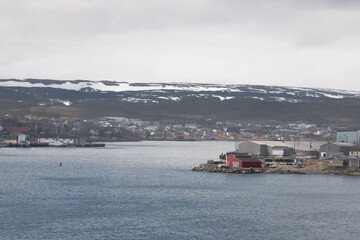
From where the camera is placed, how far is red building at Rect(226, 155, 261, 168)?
58.6m

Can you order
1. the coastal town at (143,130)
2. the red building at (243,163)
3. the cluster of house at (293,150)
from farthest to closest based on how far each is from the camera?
the coastal town at (143,130) → the cluster of house at (293,150) → the red building at (243,163)

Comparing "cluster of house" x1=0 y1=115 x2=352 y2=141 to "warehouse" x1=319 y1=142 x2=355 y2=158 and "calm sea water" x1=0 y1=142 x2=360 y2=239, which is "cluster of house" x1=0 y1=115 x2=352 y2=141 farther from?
"calm sea water" x1=0 y1=142 x2=360 y2=239

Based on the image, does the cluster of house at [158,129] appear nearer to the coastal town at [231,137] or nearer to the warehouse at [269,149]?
the coastal town at [231,137]

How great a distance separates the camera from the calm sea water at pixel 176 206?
29859 millimetres

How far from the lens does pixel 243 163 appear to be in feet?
193

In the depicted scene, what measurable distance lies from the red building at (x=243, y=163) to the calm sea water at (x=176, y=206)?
3971mm

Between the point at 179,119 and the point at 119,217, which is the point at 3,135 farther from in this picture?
the point at 119,217

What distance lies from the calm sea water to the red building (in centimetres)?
397

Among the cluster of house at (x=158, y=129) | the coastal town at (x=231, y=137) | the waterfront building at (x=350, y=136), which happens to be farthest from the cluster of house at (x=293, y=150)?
the cluster of house at (x=158, y=129)

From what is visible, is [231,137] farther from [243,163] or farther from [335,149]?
[243,163]

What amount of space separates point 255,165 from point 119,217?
2726cm

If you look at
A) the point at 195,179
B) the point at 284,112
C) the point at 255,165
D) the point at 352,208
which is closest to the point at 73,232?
the point at 352,208

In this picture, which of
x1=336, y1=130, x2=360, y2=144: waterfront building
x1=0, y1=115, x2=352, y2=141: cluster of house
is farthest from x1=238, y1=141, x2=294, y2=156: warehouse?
x1=0, y1=115, x2=352, y2=141: cluster of house

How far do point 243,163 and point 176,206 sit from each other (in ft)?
73.3
